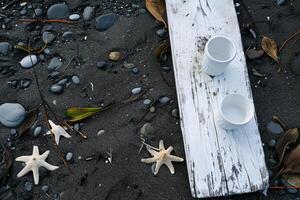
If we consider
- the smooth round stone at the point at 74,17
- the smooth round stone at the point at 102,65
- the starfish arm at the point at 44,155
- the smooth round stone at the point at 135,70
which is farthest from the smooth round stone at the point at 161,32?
the starfish arm at the point at 44,155

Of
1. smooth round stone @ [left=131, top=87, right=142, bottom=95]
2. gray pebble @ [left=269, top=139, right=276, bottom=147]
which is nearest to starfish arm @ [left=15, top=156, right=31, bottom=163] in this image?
smooth round stone @ [left=131, top=87, right=142, bottom=95]

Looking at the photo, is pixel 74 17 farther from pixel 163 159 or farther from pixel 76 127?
pixel 163 159

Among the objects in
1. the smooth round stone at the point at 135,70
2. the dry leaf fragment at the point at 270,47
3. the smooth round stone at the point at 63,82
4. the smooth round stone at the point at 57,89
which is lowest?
the smooth round stone at the point at 57,89

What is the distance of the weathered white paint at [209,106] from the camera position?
2070 millimetres

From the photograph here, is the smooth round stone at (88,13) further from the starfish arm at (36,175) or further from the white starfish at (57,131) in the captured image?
the starfish arm at (36,175)

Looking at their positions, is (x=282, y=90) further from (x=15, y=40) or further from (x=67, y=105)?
(x=15, y=40)

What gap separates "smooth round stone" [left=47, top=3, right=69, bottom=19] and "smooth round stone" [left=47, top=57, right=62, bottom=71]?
0.99 feet

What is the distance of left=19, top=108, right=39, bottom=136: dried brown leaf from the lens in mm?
2273

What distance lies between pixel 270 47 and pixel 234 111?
0.52 meters

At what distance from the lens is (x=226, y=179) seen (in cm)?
206

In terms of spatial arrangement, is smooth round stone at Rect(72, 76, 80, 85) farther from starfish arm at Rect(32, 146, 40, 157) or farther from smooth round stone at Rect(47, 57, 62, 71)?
starfish arm at Rect(32, 146, 40, 157)

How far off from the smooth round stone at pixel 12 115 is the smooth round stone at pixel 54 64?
288mm

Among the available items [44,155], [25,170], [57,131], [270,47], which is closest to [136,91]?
[57,131]

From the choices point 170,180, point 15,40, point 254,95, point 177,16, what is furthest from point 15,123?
point 254,95
